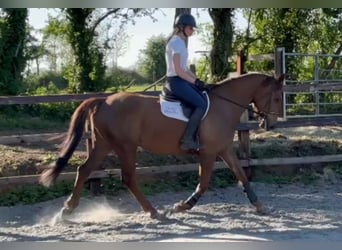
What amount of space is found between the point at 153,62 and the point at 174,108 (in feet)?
42.6

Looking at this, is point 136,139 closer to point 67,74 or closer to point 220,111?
point 220,111

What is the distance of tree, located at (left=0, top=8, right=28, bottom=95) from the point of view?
42.5 feet

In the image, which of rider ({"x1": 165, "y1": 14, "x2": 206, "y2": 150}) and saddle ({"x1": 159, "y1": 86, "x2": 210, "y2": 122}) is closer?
rider ({"x1": 165, "y1": 14, "x2": 206, "y2": 150})

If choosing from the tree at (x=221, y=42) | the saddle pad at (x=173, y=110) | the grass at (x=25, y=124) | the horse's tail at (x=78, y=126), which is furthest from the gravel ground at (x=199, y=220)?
the tree at (x=221, y=42)

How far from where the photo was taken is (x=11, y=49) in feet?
43.4

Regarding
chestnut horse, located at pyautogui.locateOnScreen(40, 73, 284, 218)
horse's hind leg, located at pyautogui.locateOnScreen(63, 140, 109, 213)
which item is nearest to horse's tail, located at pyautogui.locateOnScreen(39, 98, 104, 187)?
chestnut horse, located at pyautogui.locateOnScreen(40, 73, 284, 218)

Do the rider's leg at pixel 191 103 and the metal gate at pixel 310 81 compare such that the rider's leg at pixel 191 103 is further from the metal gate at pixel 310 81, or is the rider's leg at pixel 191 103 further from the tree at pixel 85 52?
the tree at pixel 85 52

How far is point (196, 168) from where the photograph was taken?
23.0 feet

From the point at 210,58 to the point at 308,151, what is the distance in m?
4.53

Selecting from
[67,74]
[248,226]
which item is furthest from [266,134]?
[67,74]

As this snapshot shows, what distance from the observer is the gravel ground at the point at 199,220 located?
480 cm

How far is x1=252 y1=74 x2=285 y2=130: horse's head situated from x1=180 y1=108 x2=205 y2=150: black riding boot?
0.76m

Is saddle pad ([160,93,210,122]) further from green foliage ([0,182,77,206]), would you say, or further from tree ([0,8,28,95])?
tree ([0,8,28,95])

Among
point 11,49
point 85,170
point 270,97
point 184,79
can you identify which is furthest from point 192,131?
point 11,49
